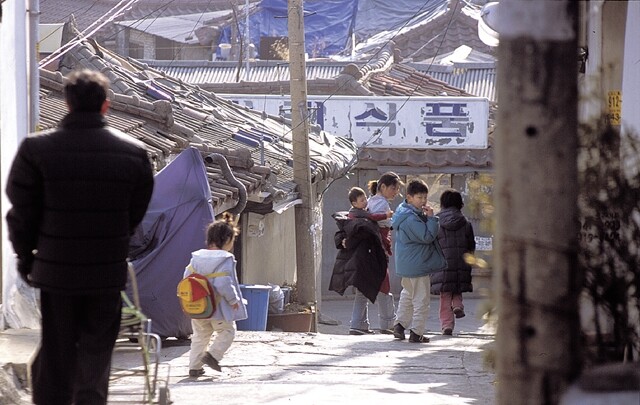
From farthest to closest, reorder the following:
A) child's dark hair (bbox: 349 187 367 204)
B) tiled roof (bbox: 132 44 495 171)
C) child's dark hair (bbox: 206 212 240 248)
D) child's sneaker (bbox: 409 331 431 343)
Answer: tiled roof (bbox: 132 44 495 171)
child's dark hair (bbox: 349 187 367 204)
child's sneaker (bbox: 409 331 431 343)
child's dark hair (bbox: 206 212 240 248)

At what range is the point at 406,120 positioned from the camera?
22.0m

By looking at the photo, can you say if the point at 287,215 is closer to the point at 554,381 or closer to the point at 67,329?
the point at 67,329

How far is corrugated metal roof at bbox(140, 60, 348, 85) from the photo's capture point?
97.0 ft

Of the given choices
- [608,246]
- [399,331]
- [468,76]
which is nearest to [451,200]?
[399,331]

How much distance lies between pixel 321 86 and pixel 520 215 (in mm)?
22018

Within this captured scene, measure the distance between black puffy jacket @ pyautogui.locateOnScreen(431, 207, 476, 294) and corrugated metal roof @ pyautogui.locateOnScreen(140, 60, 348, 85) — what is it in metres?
17.5

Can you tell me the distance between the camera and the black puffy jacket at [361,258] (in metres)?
12.0

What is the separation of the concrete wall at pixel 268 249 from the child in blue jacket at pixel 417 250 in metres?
5.05

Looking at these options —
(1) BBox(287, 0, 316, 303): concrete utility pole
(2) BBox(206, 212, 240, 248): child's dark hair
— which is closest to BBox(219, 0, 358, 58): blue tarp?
(1) BBox(287, 0, 316, 303): concrete utility pole

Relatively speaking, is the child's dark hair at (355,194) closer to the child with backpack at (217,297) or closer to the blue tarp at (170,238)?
the blue tarp at (170,238)

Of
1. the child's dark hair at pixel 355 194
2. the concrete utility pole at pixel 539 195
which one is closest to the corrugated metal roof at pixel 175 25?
the child's dark hair at pixel 355 194

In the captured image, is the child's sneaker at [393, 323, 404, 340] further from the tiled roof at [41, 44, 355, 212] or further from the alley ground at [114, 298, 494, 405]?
the tiled roof at [41, 44, 355, 212]

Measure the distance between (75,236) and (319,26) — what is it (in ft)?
103

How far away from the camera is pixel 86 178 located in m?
4.77
